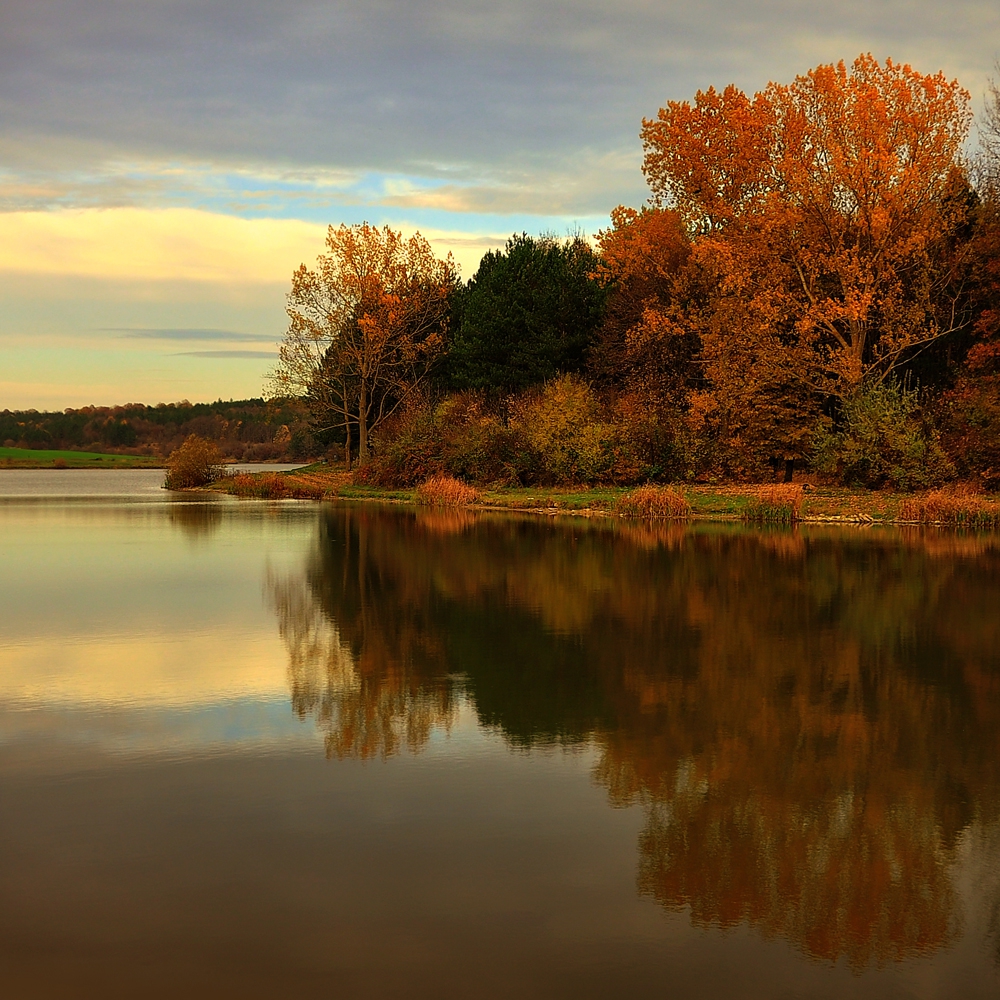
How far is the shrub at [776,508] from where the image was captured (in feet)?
111

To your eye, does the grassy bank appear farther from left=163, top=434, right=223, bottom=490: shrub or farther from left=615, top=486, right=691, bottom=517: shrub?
left=163, top=434, right=223, bottom=490: shrub

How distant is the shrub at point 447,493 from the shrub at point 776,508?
12220 millimetres

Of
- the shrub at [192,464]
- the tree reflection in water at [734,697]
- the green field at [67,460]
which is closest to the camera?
the tree reflection in water at [734,697]

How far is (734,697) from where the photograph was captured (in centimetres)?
1043

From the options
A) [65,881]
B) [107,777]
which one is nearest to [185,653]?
[107,777]

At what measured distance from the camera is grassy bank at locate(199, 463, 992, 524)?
33.4 meters

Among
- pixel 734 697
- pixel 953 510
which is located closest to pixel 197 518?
pixel 953 510

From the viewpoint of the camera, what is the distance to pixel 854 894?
600cm

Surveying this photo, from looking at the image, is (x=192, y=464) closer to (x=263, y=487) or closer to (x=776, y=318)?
(x=263, y=487)

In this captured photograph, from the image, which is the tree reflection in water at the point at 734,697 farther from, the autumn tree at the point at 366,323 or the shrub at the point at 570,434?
the autumn tree at the point at 366,323

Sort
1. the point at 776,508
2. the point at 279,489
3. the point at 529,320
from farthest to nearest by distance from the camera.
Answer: the point at 279,489 → the point at 529,320 → the point at 776,508

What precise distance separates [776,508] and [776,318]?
1001cm

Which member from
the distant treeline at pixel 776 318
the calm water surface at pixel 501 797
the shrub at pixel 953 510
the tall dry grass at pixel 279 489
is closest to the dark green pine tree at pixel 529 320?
the distant treeline at pixel 776 318

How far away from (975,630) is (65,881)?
11.6m
